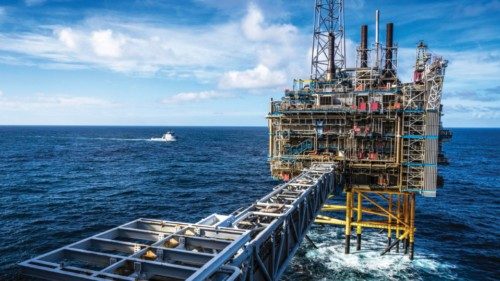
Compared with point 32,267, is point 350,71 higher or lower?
higher

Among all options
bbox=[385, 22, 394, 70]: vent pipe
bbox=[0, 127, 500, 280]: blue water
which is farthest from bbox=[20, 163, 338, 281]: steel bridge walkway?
bbox=[385, 22, 394, 70]: vent pipe

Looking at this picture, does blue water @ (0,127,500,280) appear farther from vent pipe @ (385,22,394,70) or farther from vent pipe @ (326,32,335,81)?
vent pipe @ (385,22,394,70)

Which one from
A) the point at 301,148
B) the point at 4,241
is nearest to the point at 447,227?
the point at 301,148

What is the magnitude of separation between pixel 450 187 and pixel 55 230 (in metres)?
77.1

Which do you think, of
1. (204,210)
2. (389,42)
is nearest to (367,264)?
(204,210)

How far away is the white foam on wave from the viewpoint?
122ft

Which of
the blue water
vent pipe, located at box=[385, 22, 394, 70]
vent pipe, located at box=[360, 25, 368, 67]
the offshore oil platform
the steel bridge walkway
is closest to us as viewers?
the steel bridge walkway

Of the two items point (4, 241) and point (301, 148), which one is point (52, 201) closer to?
point (4, 241)

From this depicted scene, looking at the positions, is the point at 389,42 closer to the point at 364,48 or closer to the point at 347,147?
the point at 364,48

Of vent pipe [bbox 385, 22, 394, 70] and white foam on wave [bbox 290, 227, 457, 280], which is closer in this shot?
white foam on wave [bbox 290, 227, 457, 280]

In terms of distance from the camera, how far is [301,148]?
45.7 meters

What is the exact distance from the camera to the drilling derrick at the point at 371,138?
39.2m

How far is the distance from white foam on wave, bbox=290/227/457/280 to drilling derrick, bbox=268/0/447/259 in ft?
4.46

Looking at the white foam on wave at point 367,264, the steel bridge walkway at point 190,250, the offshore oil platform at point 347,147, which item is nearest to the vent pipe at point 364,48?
the offshore oil platform at point 347,147
